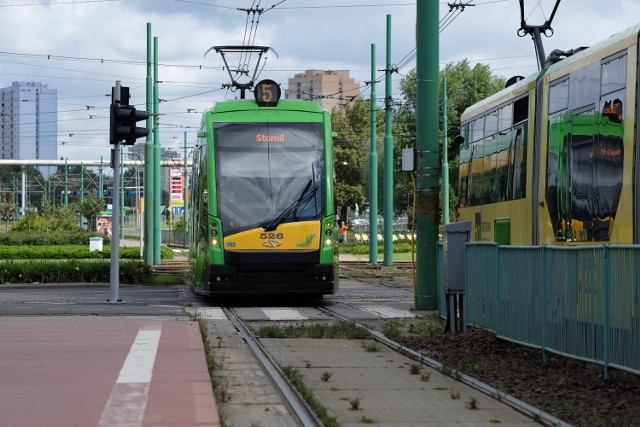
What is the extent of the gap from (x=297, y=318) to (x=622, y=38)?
785cm

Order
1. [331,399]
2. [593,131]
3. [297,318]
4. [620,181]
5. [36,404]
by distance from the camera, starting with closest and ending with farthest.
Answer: [36,404], [331,399], [620,181], [593,131], [297,318]

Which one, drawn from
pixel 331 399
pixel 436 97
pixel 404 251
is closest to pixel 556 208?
pixel 436 97

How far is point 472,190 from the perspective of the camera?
20.7 meters

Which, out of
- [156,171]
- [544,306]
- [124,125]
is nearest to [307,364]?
[544,306]

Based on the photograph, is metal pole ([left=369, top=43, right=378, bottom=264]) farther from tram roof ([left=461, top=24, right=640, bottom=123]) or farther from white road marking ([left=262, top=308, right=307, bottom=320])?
white road marking ([left=262, top=308, right=307, bottom=320])

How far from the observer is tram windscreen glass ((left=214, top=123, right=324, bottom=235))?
20.7m

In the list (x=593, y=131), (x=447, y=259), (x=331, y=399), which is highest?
(x=593, y=131)

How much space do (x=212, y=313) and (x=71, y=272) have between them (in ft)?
40.6

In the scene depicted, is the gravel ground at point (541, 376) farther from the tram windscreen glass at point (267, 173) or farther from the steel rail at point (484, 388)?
the tram windscreen glass at point (267, 173)

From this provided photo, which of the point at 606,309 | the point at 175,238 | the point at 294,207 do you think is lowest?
the point at 606,309

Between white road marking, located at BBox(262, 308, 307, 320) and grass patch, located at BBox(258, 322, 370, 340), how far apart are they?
2709mm

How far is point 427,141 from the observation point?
19000mm

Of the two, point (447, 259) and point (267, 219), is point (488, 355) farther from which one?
point (267, 219)

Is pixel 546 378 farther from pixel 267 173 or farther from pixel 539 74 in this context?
pixel 267 173
